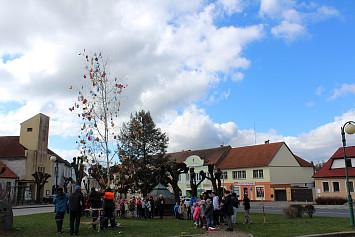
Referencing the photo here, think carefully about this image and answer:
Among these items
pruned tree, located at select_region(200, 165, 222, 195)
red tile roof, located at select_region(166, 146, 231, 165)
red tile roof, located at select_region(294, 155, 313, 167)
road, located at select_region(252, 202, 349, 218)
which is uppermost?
red tile roof, located at select_region(166, 146, 231, 165)

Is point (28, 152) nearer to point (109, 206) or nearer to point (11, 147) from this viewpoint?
point (11, 147)

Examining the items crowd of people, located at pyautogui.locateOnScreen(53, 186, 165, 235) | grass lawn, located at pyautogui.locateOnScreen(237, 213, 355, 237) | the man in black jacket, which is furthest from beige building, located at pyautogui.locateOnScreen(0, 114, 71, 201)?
grass lawn, located at pyautogui.locateOnScreen(237, 213, 355, 237)

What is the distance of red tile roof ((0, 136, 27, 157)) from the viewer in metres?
46.6

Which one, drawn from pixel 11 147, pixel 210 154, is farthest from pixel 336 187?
pixel 11 147

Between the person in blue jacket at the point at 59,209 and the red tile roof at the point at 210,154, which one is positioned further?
the red tile roof at the point at 210,154

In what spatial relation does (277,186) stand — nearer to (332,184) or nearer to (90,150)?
(332,184)

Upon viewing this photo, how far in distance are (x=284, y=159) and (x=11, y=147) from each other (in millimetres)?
42382

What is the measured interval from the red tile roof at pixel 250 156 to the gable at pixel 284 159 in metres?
0.63

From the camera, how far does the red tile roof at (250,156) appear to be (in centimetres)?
4859

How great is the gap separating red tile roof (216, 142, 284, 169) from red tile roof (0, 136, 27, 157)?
3217cm

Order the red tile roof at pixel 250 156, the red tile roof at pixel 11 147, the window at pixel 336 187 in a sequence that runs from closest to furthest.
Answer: the window at pixel 336 187 → the red tile roof at pixel 11 147 → the red tile roof at pixel 250 156

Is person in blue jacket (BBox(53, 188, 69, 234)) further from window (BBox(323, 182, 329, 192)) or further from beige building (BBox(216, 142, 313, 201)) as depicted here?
window (BBox(323, 182, 329, 192))

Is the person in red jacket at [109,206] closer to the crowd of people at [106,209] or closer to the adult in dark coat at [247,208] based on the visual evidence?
the crowd of people at [106,209]

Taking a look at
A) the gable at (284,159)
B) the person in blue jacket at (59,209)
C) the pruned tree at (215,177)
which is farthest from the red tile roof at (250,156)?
the person in blue jacket at (59,209)
